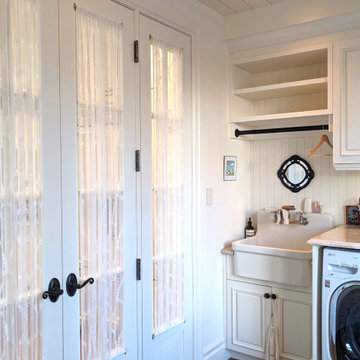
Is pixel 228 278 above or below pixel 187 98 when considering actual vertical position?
below

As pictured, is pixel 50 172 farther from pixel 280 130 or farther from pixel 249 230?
→ pixel 249 230

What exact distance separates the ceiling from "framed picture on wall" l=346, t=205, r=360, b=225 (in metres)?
1.55

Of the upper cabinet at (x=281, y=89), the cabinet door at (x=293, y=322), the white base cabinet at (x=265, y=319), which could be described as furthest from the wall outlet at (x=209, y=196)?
the cabinet door at (x=293, y=322)

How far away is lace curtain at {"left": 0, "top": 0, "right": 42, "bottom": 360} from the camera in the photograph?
1566 mm

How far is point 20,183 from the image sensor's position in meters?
1.62

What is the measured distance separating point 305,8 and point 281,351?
7.62ft

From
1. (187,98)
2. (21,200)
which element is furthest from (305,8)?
(21,200)

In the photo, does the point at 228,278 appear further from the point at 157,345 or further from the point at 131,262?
the point at 131,262

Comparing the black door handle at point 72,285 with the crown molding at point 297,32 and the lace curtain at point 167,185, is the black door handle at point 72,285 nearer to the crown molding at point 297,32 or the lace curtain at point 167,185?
the lace curtain at point 167,185

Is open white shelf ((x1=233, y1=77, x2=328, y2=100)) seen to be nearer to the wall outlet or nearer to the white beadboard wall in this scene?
the white beadboard wall

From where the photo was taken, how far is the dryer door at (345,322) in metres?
2.29

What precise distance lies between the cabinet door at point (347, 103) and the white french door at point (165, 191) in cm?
97

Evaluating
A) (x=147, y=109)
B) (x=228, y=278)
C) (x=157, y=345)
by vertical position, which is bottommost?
(x=157, y=345)

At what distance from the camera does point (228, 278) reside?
3.02m
